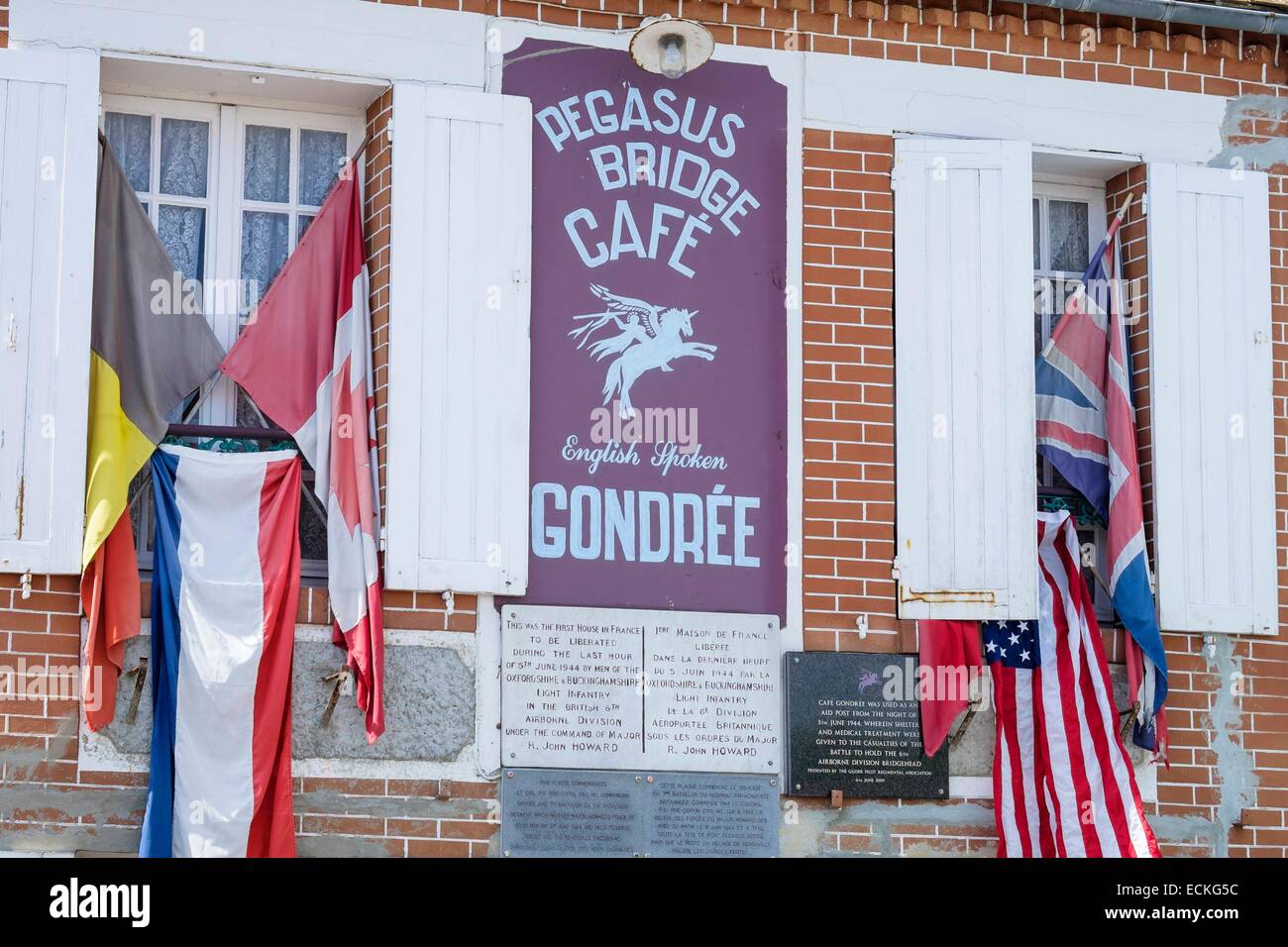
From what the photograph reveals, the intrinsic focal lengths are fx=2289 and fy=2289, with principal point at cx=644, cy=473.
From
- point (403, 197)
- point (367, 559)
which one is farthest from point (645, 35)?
point (367, 559)

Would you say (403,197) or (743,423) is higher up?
(403,197)

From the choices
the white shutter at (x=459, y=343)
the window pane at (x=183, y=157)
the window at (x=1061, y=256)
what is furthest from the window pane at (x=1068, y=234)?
the window pane at (x=183, y=157)

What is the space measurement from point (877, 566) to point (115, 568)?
10.5 ft

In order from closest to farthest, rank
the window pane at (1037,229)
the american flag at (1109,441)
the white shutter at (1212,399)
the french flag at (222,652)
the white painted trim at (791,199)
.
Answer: the french flag at (222,652) < the white painted trim at (791,199) < the american flag at (1109,441) < the white shutter at (1212,399) < the window pane at (1037,229)

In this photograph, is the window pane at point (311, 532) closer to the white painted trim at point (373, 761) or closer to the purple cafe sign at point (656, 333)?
the white painted trim at point (373, 761)

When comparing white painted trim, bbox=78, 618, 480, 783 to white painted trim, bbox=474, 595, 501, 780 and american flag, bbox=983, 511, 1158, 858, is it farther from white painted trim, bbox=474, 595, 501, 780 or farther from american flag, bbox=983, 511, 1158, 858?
american flag, bbox=983, 511, 1158, 858

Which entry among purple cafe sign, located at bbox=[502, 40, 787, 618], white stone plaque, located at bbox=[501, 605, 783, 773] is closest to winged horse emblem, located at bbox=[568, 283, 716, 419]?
purple cafe sign, located at bbox=[502, 40, 787, 618]

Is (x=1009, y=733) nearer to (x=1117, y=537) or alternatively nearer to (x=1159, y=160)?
(x=1117, y=537)

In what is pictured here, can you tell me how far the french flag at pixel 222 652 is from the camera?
882 centimetres

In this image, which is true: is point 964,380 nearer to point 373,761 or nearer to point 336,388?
A: point 336,388

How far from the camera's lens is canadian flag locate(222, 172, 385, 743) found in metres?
9.16

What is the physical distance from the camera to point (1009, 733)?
9.80 metres

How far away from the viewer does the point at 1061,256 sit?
10.8m

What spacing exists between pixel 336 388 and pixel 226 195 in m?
0.98
